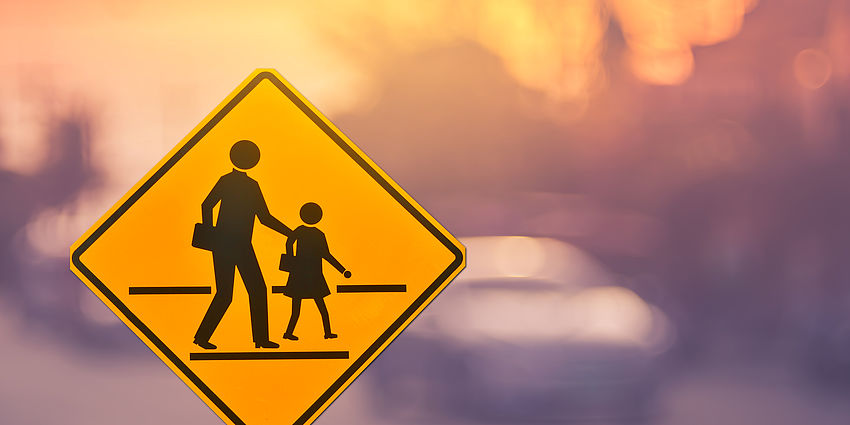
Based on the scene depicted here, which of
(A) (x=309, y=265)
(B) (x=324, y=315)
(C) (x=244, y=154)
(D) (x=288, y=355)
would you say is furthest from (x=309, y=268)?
(C) (x=244, y=154)

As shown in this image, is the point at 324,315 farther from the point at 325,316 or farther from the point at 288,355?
the point at 288,355

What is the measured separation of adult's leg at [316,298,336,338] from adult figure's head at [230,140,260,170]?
20.2 inches

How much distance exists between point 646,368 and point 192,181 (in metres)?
1.73

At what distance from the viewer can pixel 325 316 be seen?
6.79ft

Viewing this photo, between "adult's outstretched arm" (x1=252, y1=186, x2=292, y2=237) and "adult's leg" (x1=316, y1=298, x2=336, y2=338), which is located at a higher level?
"adult's outstretched arm" (x1=252, y1=186, x2=292, y2=237)

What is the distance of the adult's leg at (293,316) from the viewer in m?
2.07

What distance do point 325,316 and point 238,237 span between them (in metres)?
0.40

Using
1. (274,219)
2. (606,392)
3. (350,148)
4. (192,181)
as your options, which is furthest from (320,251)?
(606,392)

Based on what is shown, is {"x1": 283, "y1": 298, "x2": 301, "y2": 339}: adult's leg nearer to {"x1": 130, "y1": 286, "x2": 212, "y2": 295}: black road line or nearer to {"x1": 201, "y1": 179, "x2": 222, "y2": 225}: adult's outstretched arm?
{"x1": 130, "y1": 286, "x2": 212, "y2": 295}: black road line

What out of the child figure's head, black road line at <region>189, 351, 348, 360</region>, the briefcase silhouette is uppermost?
the child figure's head

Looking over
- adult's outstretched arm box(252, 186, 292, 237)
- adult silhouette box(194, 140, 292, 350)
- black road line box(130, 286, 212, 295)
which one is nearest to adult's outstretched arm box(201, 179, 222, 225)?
adult silhouette box(194, 140, 292, 350)

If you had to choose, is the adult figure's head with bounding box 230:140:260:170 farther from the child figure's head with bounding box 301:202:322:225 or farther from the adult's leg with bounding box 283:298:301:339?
the adult's leg with bounding box 283:298:301:339

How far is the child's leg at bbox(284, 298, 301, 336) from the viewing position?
2066 mm

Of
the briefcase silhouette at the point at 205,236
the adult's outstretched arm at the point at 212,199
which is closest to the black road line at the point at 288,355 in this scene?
the briefcase silhouette at the point at 205,236
